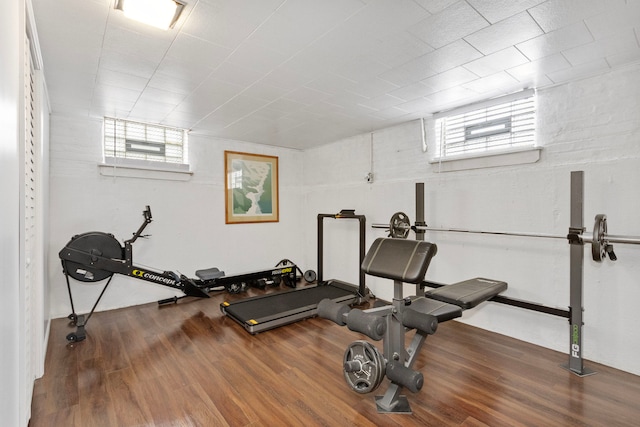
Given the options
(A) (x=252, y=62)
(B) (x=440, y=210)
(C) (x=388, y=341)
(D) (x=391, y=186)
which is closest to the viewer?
(C) (x=388, y=341)

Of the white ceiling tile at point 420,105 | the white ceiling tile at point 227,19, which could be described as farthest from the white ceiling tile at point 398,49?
the white ceiling tile at point 420,105

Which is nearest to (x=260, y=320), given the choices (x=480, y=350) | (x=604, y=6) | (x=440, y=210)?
(x=480, y=350)

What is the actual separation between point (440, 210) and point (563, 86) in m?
1.65

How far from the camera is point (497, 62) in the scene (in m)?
2.46

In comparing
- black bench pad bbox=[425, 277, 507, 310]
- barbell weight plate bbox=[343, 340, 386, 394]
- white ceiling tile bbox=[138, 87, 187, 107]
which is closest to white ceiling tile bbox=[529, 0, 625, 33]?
black bench pad bbox=[425, 277, 507, 310]

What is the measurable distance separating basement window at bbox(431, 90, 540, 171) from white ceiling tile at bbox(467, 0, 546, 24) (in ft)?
4.75

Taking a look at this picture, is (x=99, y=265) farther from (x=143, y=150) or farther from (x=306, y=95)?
(x=306, y=95)

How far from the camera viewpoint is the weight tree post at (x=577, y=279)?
2.49 meters

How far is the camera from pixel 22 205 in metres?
1.70

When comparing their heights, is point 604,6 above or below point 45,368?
above

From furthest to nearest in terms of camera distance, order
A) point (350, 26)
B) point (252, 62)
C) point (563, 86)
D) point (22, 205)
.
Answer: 1. point (563, 86)
2. point (252, 62)
3. point (350, 26)
4. point (22, 205)

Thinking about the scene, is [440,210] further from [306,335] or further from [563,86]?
[306,335]

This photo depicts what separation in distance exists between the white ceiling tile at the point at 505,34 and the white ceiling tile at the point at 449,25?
8 centimetres

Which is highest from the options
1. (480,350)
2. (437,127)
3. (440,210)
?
(437,127)
